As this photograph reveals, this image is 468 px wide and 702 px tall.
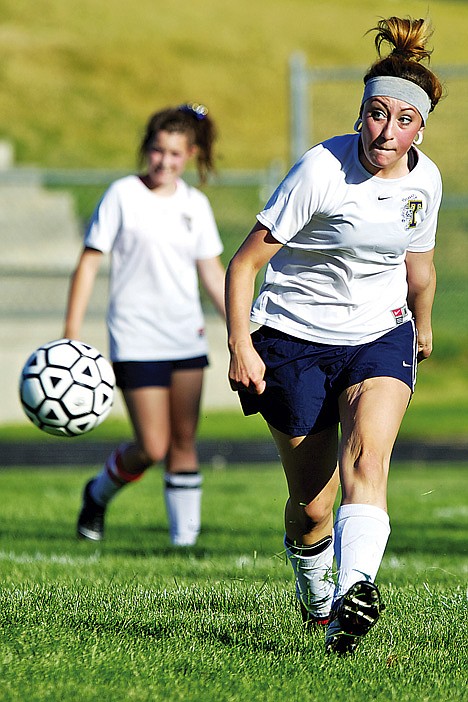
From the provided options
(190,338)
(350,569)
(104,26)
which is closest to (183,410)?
(190,338)

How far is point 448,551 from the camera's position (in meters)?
7.34

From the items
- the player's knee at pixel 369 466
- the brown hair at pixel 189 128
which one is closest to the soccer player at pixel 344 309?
→ the player's knee at pixel 369 466

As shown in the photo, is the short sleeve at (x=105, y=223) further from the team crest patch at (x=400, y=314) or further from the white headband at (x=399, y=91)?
the white headband at (x=399, y=91)

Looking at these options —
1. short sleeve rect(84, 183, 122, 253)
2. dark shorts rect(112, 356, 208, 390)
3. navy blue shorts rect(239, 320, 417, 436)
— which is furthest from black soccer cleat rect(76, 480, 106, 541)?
navy blue shorts rect(239, 320, 417, 436)

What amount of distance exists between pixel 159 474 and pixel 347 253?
9.16 metres

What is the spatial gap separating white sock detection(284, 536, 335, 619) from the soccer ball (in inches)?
63.3

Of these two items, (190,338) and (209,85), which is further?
(209,85)

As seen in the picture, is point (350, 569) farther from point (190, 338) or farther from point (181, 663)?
point (190, 338)

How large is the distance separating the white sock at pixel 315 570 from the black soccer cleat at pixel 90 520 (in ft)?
10.1

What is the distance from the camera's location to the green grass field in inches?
142

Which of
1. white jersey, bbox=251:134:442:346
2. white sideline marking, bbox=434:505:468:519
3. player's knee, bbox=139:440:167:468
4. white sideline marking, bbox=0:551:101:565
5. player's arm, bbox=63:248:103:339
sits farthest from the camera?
white sideline marking, bbox=434:505:468:519

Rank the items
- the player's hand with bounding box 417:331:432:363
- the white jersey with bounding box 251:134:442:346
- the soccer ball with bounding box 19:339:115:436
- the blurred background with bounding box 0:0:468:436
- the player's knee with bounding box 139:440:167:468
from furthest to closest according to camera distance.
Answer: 1. the blurred background with bounding box 0:0:468:436
2. the player's knee with bounding box 139:440:167:468
3. the soccer ball with bounding box 19:339:115:436
4. the player's hand with bounding box 417:331:432:363
5. the white jersey with bounding box 251:134:442:346

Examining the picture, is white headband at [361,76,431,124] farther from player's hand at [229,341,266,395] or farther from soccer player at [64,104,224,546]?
soccer player at [64,104,224,546]

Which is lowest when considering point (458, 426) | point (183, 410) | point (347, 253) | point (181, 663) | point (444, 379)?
point (444, 379)
